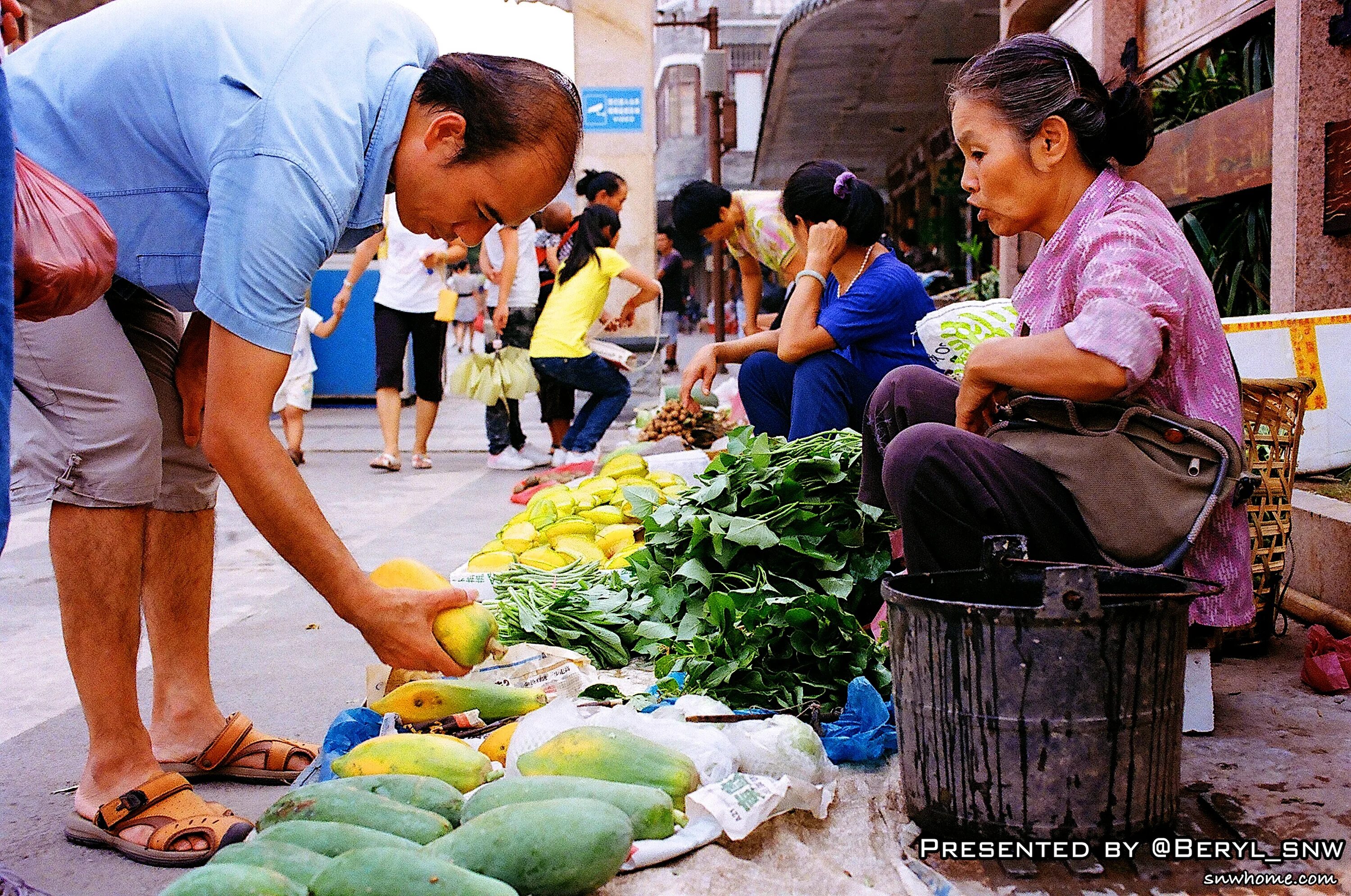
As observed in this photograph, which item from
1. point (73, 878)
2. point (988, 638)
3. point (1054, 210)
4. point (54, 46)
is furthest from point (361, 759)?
point (1054, 210)

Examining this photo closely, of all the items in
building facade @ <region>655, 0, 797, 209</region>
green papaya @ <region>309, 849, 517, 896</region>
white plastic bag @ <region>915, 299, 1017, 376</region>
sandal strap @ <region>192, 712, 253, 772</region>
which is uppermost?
building facade @ <region>655, 0, 797, 209</region>

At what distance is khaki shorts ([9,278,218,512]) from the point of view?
7.38 ft

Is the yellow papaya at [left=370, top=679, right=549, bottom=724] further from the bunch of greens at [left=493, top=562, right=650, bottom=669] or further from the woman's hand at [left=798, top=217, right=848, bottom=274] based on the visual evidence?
the woman's hand at [left=798, top=217, right=848, bottom=274]

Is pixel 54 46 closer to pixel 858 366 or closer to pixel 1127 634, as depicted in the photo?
pixel 1127 634

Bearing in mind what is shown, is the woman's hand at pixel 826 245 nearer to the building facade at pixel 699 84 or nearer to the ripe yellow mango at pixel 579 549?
the ripe yellow mango at pixel 579 549

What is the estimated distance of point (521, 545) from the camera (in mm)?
4137

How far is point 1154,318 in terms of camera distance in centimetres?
204

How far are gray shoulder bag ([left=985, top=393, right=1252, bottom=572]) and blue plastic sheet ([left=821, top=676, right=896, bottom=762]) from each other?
1.90 feet

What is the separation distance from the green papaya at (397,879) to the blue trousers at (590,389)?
19.7 ft

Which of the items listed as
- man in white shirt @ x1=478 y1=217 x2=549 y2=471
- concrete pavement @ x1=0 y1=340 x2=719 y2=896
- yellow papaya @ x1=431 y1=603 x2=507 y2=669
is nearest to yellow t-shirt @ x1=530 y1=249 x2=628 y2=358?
man in white shirt @ x1=478 y1=217 x2=549 y2=471

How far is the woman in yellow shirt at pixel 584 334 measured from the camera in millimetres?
7531

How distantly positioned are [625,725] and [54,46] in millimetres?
1749

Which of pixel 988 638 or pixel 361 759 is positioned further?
pixel 361 759

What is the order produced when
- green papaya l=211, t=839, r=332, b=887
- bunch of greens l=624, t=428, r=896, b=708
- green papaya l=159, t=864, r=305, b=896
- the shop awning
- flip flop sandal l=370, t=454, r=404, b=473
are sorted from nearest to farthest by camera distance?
1. green papaya l=159, t=864, r=305, b=896
2. green papaya l=211, t=839, r=332, b=887
3. bunch of greens l=624, t=428, r=896, b=708
4. flip flop sandal l=370, t=454, r=404, b=473
5. the shop awning
